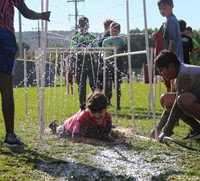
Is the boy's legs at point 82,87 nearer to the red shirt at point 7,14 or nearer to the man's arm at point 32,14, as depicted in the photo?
the man's arm at point 32,14

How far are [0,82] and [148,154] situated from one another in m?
1.50

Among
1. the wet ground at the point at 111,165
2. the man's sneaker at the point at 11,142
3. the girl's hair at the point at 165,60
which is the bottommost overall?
the wet ground at the point at 111,165

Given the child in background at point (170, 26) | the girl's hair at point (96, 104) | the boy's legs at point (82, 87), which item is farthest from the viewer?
the boy's legs at point (82, 87)

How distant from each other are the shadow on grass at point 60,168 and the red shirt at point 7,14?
115 cm

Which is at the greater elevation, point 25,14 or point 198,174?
point 25,14

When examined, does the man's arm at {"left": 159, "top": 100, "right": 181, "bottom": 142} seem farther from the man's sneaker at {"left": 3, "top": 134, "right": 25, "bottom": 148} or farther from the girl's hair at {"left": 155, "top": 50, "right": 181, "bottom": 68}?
the man's sneaker at {"left": 3, "top": 134, "right": 25, "bottom": 148}

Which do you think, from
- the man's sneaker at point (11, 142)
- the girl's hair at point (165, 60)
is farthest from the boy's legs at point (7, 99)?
the girl's hair at point (165, 60)

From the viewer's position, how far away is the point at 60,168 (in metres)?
3.98

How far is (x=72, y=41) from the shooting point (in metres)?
8.05

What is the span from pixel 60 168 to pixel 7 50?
1.32m

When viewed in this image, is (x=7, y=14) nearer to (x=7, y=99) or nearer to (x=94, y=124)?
(x=7, y=99)

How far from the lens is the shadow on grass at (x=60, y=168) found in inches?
147

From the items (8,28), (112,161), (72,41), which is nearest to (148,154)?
(112,161)

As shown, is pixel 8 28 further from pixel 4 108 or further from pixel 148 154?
pixel 148 154
